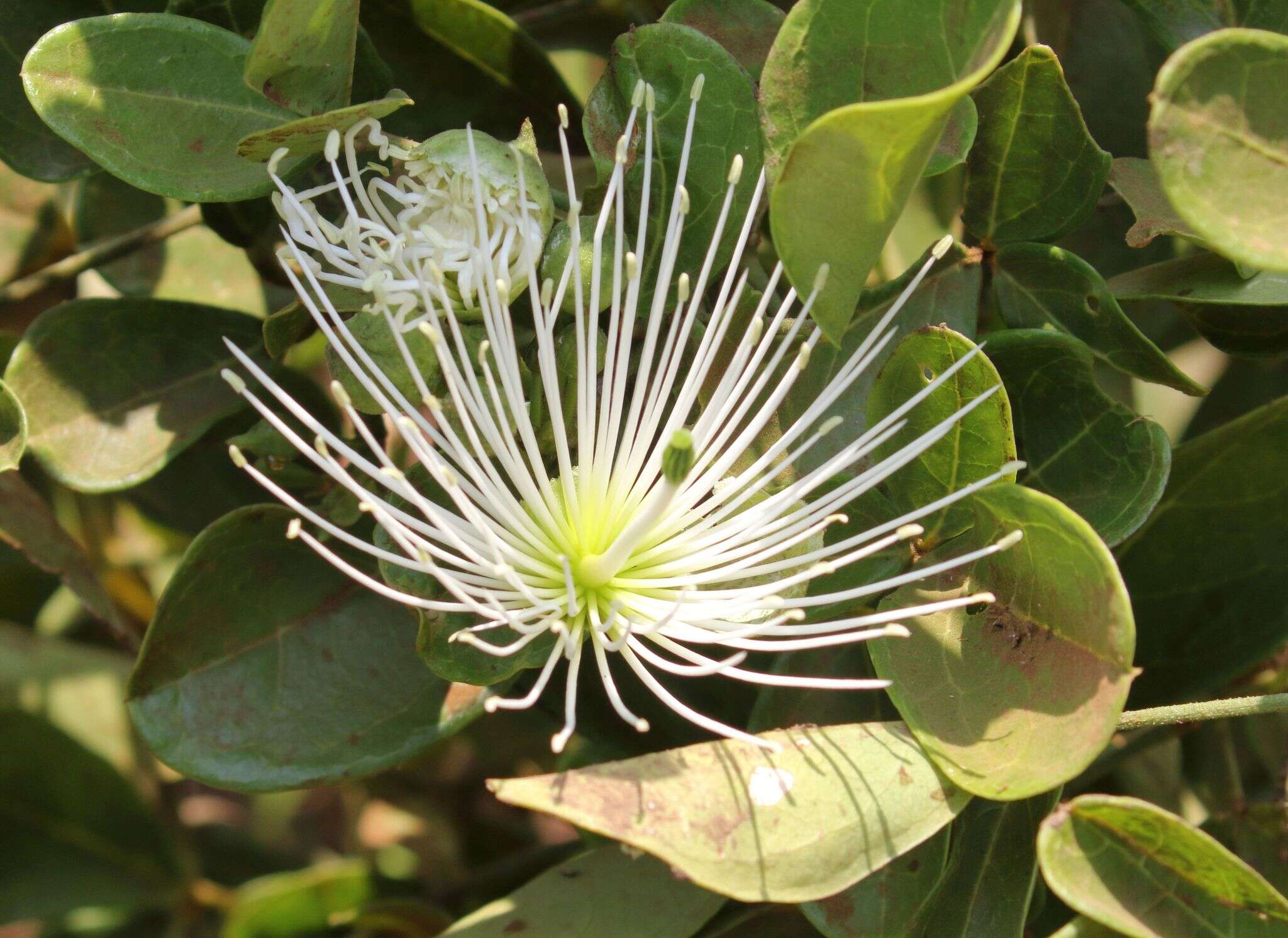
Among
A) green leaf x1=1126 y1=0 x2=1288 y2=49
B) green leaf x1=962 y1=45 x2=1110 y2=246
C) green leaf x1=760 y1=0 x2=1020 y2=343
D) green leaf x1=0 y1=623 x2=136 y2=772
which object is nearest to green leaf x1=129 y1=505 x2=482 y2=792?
green leaf x1=760 y1=0 x2=1020 y2=343

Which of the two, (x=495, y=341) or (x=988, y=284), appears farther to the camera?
(x=988, y=284)

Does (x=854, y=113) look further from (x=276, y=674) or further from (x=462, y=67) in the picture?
(x=276, y=674)

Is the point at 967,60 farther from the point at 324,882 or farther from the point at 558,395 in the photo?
the point at 324,882

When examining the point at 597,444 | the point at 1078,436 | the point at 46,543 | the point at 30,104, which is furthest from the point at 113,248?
the point at 1078,436

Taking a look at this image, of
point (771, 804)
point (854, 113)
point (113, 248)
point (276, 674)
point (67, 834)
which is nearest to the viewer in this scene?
point (854, 113)

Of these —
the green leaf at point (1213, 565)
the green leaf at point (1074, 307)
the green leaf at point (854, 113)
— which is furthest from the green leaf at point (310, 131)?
the green leaf at point (1213, 565)

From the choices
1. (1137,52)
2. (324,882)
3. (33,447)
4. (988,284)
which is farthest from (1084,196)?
(324,882)

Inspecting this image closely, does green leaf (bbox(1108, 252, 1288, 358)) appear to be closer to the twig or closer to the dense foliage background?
the dense foliage background
